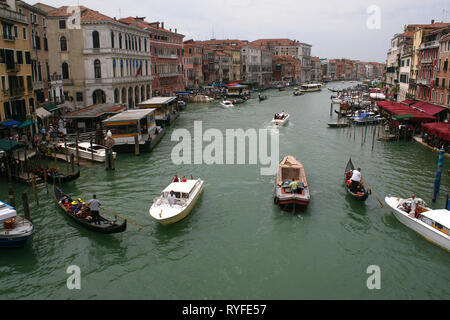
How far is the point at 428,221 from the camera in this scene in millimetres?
12734

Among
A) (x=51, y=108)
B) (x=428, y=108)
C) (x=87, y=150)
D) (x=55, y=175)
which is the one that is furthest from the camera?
(x=428, y=108)

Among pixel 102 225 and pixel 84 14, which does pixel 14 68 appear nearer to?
pixel 84 14

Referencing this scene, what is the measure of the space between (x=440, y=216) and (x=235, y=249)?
6.78 meters

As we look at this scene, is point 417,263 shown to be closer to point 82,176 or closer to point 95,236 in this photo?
point 95,236

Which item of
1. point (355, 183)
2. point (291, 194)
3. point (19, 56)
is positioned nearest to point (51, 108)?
point (19, 56)

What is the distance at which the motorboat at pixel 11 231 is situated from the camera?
38.6 feet

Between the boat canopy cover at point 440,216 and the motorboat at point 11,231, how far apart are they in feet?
42.4

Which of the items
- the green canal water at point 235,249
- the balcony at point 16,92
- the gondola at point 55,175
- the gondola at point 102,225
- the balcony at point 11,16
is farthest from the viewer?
the balcony at point 16,92

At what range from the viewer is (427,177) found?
19734 millimetres

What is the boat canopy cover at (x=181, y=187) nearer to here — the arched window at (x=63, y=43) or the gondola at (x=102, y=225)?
the gondola at (x=102, y=225)

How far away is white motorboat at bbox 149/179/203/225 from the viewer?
1352 cm

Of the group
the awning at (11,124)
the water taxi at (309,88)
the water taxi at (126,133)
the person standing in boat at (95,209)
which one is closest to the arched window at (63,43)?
the water taxi at (126,133)

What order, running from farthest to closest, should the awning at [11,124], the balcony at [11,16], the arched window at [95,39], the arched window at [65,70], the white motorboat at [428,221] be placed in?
the arched window at [65,70] < the arched window at [95,39] < the balcony at [11,16] < the awning at [11,124] < the white motorboat at [428,221]
